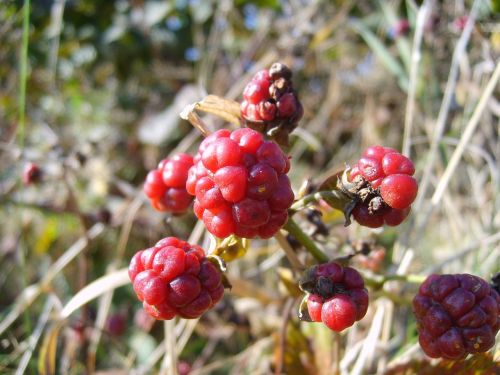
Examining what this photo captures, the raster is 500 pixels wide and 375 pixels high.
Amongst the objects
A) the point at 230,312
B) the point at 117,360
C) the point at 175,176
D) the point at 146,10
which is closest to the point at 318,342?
the point at 230,312

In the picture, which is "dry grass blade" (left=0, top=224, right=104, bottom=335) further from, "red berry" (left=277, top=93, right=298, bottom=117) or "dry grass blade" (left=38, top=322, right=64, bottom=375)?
"red berry" (left=277, top=93, right=298, bottom=117)

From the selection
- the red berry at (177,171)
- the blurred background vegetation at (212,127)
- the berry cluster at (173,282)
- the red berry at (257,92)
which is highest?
the red berry at (257,92)

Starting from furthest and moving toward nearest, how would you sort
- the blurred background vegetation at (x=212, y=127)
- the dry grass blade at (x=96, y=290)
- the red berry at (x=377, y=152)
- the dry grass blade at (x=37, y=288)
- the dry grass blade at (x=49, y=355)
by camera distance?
the blurred background vegetation at (x=212, y=127) → the dry grass blade at (x=37, y=288) → the dry grass blade at (x=49, y=355) → the dry grass blade at (x=96, y=290) → the red berry at (x=377, y=152)

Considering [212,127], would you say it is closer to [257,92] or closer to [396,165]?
[257,92]

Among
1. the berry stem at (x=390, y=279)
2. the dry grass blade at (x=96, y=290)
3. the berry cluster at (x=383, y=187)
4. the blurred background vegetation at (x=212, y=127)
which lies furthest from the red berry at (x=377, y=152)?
the dry grass blade at (x=96, y=290)

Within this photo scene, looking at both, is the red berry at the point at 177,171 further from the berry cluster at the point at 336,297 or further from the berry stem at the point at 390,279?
the berry stem at the point at 390,279

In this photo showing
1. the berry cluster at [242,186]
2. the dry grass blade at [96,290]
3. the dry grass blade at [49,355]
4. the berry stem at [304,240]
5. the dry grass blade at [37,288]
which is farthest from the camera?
the dry grass blade at [37,288]

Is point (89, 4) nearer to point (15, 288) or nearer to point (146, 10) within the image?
point (146, 10)

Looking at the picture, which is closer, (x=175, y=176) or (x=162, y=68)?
(x=175, y=176)
